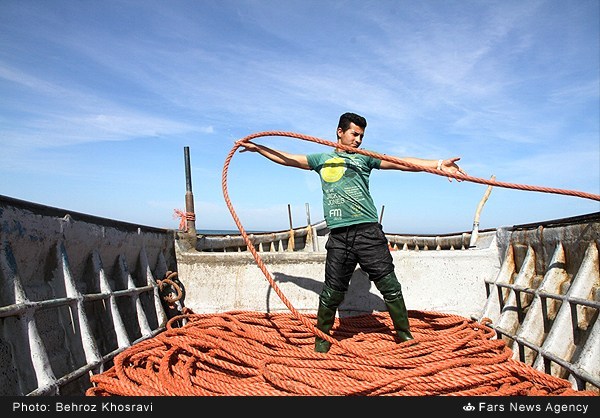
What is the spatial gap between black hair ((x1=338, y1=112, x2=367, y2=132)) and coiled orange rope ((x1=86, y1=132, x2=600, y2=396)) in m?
0.24

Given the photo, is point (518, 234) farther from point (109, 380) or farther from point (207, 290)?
point (109, 380)

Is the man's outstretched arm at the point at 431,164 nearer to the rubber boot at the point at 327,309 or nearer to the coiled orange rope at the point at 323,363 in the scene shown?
the coiled orange rope at the point at 323,363

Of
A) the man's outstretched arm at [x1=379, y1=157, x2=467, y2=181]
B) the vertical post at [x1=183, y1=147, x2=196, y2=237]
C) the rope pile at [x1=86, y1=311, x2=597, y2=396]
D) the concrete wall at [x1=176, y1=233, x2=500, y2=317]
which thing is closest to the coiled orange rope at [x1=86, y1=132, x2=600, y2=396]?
the rope pile at [x1=86, y1=311, x2=597, y2=396]

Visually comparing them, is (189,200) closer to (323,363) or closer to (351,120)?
(351,120)

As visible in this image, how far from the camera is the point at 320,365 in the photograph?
8.53 ft

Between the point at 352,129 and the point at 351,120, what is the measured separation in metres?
0.07

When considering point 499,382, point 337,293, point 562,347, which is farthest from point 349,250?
point 562,347

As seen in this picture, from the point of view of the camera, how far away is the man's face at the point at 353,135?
120 inches

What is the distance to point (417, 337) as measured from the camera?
10.2ft

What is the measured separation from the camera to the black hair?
10.0 ft

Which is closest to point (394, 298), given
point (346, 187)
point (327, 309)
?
point (327, 309)
